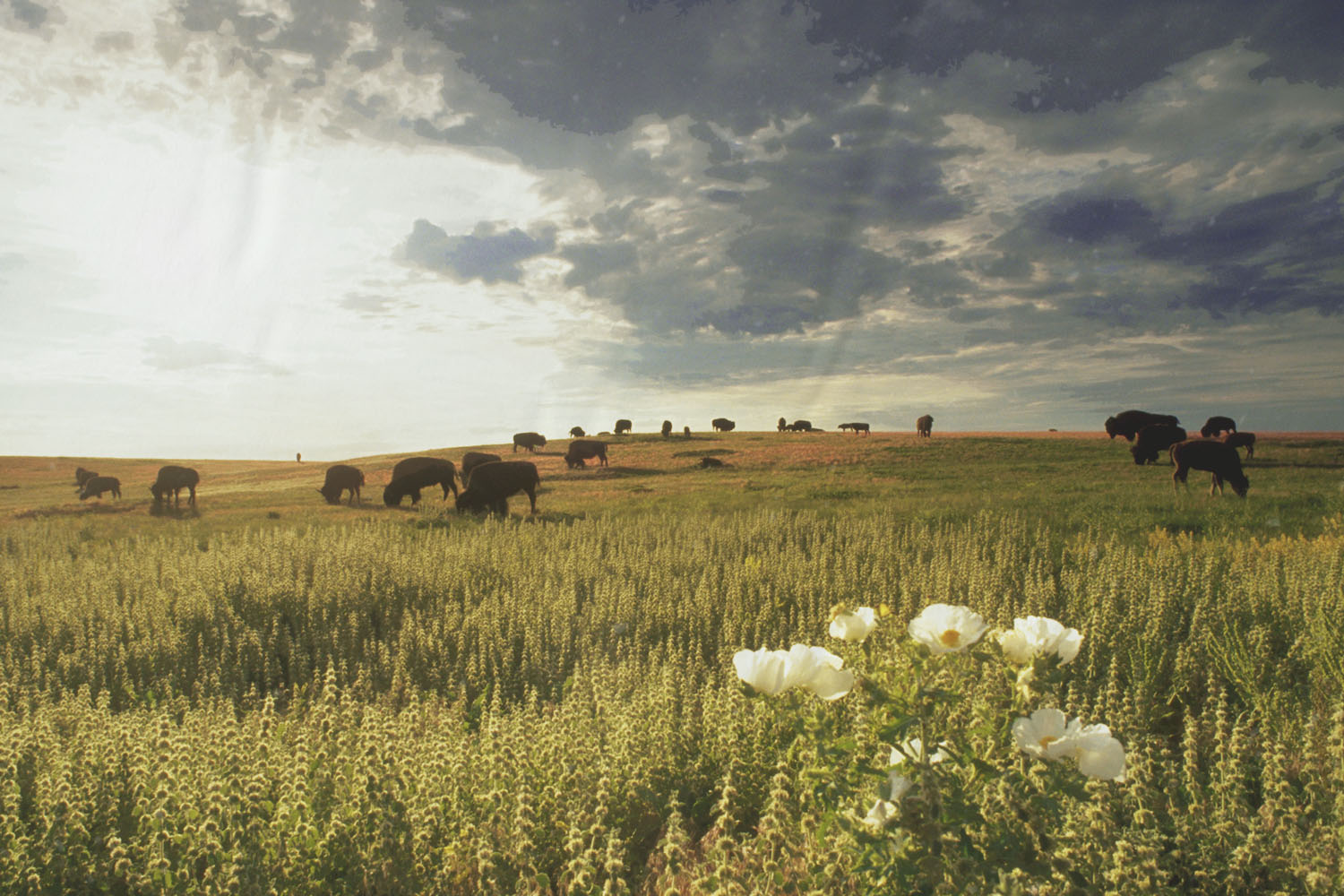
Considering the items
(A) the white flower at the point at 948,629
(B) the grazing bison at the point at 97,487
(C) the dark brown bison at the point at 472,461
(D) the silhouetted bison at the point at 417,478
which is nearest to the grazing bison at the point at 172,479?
(D) the silhouetted bison at the point at 417,478

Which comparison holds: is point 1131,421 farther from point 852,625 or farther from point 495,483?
point 852,625

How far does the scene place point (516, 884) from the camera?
318 centimetres

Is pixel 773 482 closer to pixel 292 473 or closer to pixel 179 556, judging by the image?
pixel 179 556

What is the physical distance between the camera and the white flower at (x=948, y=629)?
216cm

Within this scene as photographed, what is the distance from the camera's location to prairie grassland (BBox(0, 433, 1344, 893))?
3217 mm

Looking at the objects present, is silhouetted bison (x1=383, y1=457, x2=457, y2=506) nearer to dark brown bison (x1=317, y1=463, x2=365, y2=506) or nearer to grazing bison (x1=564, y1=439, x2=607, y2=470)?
dark brown bison (x1=317, y1=463, x2=365, y2=506)

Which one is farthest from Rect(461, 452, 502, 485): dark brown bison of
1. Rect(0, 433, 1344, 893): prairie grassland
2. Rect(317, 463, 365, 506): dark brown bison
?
Rect(0, 433, 1344, 893): prairie grassland

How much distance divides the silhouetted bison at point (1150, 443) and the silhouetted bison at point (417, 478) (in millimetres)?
32986

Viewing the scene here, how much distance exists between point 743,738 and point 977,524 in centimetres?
1206

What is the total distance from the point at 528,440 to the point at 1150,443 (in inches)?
1905

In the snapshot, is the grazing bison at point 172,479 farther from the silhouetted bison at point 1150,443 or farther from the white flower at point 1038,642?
the silhouetted bison at point 1150,443

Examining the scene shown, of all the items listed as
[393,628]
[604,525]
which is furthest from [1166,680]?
[604,525]

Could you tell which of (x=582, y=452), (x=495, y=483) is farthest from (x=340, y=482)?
(x=582, y=452)

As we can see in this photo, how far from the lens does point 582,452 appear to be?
48.8 metres
